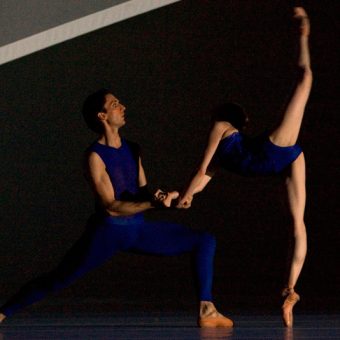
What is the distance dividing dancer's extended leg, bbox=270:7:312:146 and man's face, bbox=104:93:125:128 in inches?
25.8

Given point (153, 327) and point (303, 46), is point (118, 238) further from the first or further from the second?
point (303, 46)

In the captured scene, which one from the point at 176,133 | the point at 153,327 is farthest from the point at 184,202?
the point at 176,133

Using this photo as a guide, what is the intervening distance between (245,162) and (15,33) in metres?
3.31

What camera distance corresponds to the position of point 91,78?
27.6ft

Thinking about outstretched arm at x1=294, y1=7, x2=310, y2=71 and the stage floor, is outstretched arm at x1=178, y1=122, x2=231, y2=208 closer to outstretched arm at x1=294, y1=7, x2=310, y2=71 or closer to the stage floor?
outstretched arm at x1=294, y1=7, x2=310, y2=71

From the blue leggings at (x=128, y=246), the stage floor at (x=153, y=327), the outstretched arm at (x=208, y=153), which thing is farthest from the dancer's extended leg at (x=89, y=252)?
the outstretched arm at (x=208, y=153)

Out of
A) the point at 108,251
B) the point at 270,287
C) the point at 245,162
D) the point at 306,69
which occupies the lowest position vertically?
the point at 270,287

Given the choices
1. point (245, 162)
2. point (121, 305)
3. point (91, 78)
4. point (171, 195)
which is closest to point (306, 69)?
point (245, 162)

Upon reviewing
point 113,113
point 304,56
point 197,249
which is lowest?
point 197,249

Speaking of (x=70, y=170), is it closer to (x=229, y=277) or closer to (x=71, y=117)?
(x=71, y=117)

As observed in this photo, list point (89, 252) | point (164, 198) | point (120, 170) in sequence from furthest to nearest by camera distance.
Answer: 1. point (120, 170)
2. point (89, 252)
3. point (164, 198)

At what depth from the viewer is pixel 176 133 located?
841 centimetres

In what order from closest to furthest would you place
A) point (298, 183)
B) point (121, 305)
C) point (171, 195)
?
point (171, 195)
point (298, 183)
point (121, 305)

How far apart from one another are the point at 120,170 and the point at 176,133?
9.61ft
